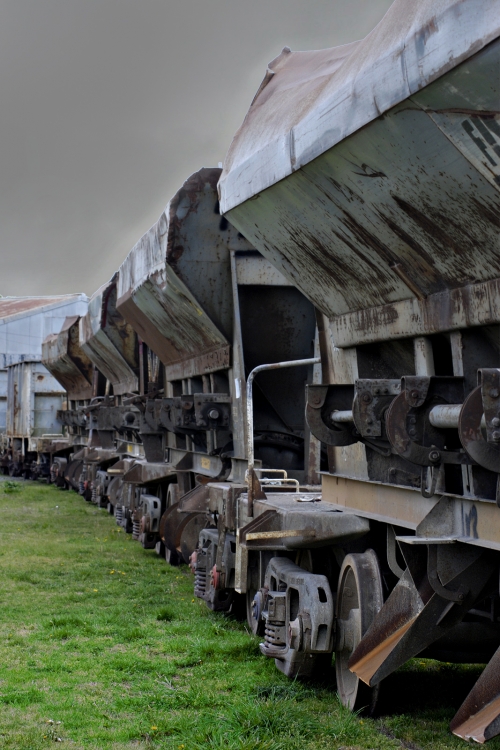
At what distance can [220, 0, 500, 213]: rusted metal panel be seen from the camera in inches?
134

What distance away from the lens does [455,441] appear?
4.41 m

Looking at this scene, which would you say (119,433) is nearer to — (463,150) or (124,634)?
(124,634)

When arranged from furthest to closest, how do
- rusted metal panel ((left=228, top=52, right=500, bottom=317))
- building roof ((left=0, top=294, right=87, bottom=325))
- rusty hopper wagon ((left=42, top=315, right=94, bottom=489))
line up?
1. building roof ((left=0, top=294, right=87, bottom=325))
2. rusty hopper wagon ((left=42, top=315, right=94, bottom=489))
3. rusted metal panel ((left=228, top=52, right=500, bottom=317))

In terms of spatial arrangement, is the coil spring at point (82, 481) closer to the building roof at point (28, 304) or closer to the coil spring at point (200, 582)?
the coil spring at point (200, 582)

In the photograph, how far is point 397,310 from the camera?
4977 mm

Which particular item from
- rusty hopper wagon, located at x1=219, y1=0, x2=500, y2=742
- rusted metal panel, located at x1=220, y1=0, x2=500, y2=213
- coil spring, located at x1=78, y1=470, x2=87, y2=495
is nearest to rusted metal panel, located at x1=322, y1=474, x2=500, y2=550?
rusty hopper wagon, located at x1=219, y1=0, x2=500, y2=742

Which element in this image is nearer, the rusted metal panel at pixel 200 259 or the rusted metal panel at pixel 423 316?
the rusted metal panel at pixel 423 316

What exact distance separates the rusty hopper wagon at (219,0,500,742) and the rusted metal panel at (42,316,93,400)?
16.8m

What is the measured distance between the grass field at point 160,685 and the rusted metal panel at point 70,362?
1279cm

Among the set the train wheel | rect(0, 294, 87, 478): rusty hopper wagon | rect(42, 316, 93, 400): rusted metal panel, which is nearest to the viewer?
the train wheel

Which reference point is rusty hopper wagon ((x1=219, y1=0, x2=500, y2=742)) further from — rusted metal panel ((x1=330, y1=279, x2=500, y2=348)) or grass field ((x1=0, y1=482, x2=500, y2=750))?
grass field ((x1=0, y1=482, x2=500, y2=750))

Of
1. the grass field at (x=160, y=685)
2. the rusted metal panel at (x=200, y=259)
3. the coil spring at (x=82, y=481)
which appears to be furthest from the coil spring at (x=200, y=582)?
the coil spring at (x=82, y=481)

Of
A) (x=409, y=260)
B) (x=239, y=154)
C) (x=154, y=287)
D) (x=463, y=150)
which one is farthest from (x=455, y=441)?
(x=154, y=287)

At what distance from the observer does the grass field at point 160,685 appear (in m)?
4.98
